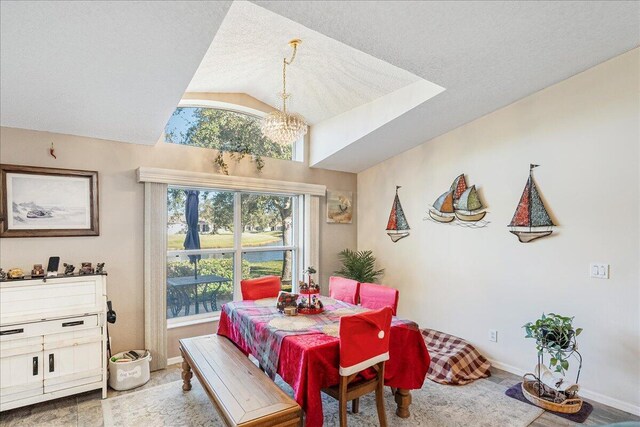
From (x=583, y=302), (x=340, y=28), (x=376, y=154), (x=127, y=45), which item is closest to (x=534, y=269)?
(x=583, y=302)

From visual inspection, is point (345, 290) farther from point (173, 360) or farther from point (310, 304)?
point (173, 360)

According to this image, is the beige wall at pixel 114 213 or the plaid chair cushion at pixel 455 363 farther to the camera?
the plaid chair cushion at pixel 455 363

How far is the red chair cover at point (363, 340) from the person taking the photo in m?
2.02

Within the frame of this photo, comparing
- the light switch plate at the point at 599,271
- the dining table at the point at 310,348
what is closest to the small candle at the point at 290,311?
the dining table at the point at 310,348

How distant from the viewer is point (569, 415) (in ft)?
8.59

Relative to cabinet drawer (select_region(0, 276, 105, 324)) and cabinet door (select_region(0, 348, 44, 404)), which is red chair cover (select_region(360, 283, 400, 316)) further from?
cabinet door (select_region(0, 348, 44, 404))

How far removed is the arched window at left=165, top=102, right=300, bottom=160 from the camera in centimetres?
384

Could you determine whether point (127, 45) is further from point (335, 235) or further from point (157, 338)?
point (335, 235)

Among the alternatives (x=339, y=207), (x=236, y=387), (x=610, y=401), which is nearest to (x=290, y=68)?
(x=339, y=207)

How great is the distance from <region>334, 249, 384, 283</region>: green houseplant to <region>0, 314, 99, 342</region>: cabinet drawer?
312 cm

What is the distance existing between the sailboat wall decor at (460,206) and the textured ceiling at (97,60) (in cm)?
308

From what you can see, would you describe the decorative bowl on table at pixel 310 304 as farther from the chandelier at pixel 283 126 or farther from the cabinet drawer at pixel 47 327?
the cabinet drawer at pixel 47 327

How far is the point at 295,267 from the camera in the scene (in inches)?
189

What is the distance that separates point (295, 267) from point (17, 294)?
302 centimetres
